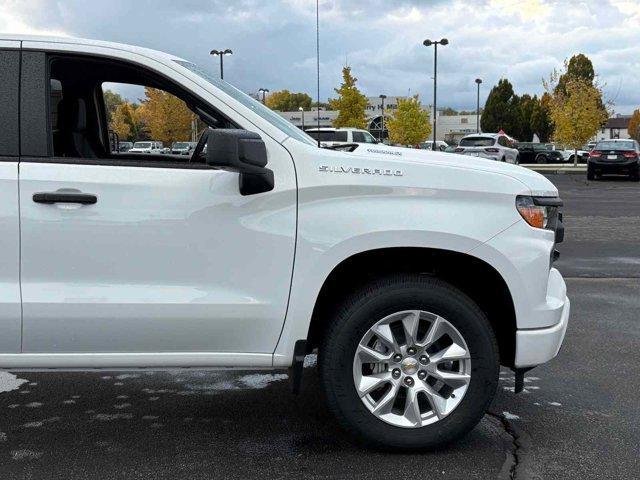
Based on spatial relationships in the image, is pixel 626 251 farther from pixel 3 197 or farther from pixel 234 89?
pixel 3 197

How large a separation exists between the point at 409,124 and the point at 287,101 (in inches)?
2243

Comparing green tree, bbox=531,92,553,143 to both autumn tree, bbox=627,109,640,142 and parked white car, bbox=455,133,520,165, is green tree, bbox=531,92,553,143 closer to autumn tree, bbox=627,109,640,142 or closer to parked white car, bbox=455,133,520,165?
autumn tree, bbox=627,109,640,142

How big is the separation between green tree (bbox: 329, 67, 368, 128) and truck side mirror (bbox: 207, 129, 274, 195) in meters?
48.2

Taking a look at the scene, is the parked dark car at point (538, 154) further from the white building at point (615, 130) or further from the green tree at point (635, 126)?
the white building at point (615, 130)

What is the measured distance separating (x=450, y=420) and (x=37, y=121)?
7.80ft

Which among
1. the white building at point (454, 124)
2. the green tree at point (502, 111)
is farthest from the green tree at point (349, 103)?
the white building at point (454, 124)

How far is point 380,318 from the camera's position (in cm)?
365

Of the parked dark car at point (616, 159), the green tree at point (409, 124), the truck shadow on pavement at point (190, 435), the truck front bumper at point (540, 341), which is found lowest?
the truck shadow on pavement at point (190, 435)

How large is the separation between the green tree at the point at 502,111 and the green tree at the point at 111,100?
76.3 metres

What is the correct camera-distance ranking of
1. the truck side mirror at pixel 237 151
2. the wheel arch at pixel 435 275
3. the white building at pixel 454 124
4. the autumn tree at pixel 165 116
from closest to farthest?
the truck side mirror at pixel 237 151 < the wheel arch at pixel 435 275 < the autumn tree at pixel 165 116 < the white building at pixel 454 124

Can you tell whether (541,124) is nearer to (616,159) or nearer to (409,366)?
(616,159)

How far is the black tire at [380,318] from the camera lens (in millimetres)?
→ 3639

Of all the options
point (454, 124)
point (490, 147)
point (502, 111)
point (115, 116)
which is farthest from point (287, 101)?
point (115, 116)

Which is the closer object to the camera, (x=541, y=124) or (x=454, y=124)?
(x=541, y=124)
